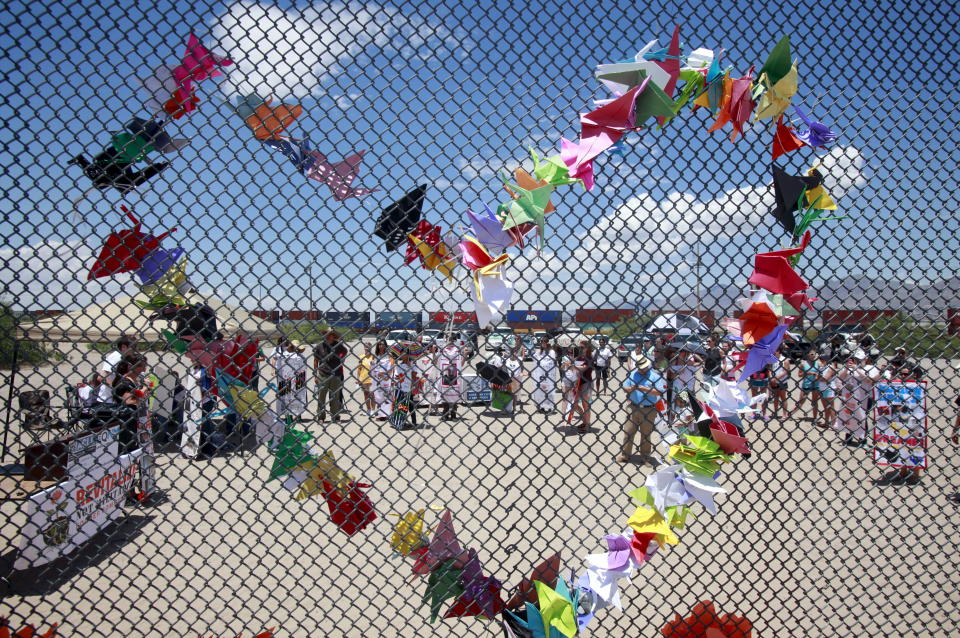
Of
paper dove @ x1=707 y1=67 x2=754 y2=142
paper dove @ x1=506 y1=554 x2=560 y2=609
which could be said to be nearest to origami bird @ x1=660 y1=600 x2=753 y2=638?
paper dove @ x1=506 y1=554 x2=560 y2=609

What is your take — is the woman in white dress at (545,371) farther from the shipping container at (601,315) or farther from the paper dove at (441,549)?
the paper dove at (441,549)

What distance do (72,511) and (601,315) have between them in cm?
429

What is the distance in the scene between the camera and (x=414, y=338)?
252 cm

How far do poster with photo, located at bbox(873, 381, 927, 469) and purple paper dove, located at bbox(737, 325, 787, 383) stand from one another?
4.20 m

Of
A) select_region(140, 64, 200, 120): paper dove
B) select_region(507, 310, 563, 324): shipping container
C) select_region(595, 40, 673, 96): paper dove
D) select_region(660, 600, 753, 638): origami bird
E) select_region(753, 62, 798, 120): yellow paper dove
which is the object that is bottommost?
select_region(660, 600, 753, 638): origami bird

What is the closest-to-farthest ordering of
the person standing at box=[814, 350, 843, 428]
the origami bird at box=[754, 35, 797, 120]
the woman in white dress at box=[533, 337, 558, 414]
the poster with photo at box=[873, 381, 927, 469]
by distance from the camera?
the origami bird at box=[754, 35, 797, 120], the person standing at box=[814, 350, 843, 428], the woman in white dress at box=[533, 337, 558, 414], the poster with photo at box=[873, 381, 927, 469]

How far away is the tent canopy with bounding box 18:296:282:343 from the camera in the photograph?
7.10 ft

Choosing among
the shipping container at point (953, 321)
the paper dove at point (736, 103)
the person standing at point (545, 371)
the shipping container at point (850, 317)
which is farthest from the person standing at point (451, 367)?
the shipping container at point (953, 321)

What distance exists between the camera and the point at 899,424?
6.38 metres

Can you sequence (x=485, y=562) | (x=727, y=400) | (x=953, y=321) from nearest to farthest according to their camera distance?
(x=727, y=400) → (x=953, y=321) → (x=485, y=562)

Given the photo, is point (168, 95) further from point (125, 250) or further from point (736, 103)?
→ point (736, 103)

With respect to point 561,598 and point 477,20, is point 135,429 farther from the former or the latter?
point 477,20

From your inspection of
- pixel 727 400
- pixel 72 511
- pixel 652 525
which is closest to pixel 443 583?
pixel 652 525

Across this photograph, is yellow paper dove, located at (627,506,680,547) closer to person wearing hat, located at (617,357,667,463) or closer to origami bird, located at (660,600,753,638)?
origami bird, located at (660,600,753,638)
